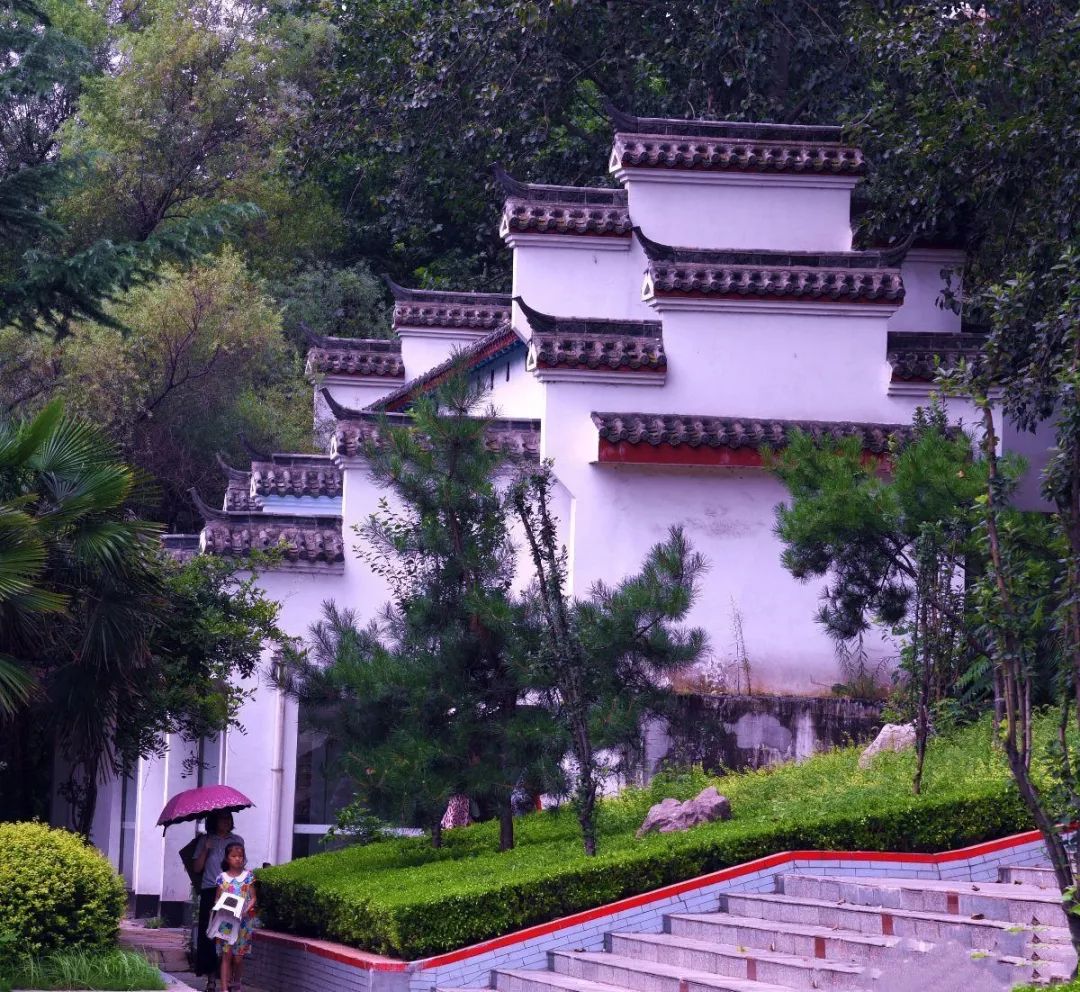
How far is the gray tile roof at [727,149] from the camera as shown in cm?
1812

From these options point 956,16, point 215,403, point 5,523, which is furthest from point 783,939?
point 215,403

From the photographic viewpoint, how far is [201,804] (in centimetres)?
1341

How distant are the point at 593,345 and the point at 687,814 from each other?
5.51m

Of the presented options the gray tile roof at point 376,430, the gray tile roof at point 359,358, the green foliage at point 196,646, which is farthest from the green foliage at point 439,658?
the gray tile roof at point 359,358

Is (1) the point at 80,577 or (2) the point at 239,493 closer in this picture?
(1) the point at 80,577

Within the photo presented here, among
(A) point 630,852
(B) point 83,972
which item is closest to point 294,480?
(A) point 630,852

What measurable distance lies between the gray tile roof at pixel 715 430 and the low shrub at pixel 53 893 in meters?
6.83

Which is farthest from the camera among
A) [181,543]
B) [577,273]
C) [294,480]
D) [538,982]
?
[294,480]

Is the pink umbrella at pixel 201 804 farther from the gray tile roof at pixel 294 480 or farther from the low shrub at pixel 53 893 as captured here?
the gray tile roof at pixel 294 480

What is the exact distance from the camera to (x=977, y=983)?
25.6 ft

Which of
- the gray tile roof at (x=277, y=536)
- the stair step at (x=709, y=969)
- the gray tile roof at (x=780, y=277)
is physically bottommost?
the stair step at (x=709, y=969)

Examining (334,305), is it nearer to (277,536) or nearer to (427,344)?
(427,344)

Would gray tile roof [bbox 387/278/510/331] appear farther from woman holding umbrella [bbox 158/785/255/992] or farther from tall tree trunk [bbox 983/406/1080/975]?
tall tree trunk [bbox 983/406/1080/975]

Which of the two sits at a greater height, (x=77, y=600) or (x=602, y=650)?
(x=77, y=600)
